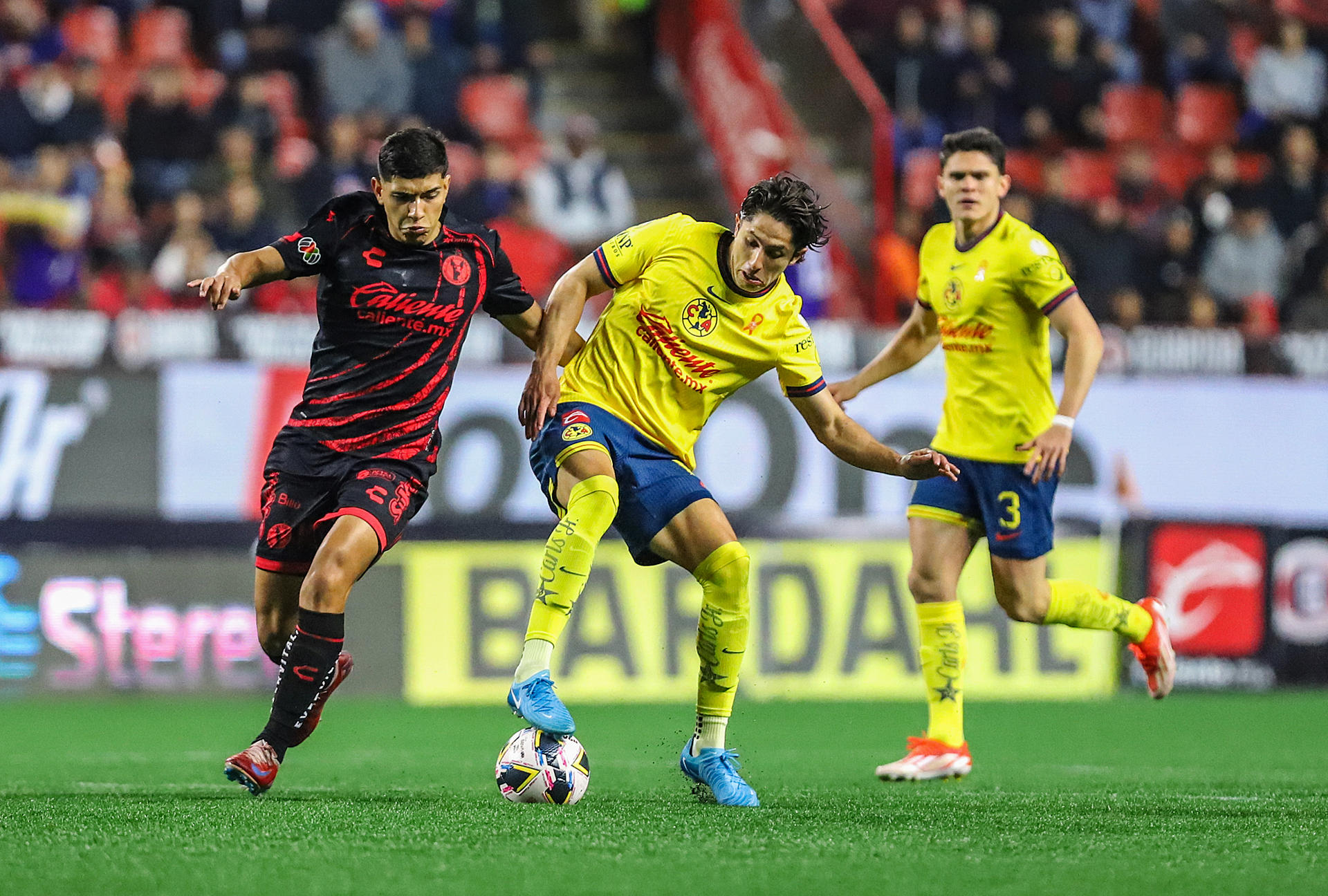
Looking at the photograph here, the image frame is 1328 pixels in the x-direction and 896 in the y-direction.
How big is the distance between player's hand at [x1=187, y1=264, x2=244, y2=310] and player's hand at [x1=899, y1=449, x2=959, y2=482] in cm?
227

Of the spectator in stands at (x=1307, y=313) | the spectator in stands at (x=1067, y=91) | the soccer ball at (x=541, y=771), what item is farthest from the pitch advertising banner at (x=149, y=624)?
the spectator in stands at (x=1067, y=91)

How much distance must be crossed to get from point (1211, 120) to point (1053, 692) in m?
8.08

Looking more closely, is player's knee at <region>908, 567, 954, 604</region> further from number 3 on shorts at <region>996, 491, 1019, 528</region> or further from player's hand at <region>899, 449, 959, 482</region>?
player's hand at <region>899, 449, 959, 482</region>

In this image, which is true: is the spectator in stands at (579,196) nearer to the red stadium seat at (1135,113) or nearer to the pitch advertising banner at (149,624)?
the pitch advertising banner at (149,624)

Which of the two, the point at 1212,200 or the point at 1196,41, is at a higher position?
the point at 1196,41

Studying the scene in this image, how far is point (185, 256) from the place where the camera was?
12578mm

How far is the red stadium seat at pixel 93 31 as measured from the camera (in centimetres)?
1480

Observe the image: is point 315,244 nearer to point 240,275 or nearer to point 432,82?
point 240,275

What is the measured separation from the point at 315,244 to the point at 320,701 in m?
1.57

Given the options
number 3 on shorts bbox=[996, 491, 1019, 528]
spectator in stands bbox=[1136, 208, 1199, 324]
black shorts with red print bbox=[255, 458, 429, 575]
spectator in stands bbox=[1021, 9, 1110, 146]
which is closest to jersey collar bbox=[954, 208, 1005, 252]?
number 3 on shorts bbox=[996, 491, 1019, 528]

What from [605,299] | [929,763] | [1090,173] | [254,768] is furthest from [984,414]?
[1090,173]

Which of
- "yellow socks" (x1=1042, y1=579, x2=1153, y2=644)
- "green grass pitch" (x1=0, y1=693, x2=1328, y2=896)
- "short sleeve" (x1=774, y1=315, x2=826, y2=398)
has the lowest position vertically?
"green grass pitch" (x1=0, y1=693, x2=1328, y2=896)

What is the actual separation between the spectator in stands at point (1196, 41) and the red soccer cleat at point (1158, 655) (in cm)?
1162

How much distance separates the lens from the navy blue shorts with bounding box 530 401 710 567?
5.79 metres
